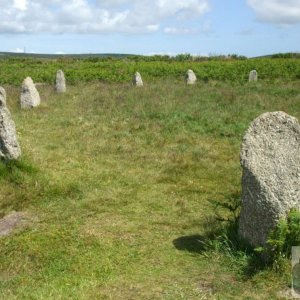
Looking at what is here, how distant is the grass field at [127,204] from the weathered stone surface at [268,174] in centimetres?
44

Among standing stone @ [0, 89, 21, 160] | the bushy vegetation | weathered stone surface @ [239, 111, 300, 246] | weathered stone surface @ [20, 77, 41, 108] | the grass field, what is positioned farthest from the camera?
weathered stone surface @ [20, 77, 41, 108]

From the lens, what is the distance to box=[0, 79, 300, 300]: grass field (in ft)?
19.0

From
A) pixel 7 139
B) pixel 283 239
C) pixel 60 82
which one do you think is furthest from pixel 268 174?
pixel 60 82

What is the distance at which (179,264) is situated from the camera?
245 inches

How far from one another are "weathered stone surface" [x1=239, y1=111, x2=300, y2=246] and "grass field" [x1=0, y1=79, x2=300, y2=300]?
443 mm

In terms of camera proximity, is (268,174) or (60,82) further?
(60,82)

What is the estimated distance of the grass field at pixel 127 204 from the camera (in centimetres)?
578

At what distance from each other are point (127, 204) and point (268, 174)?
3233 mm

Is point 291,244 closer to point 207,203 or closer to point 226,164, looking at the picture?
point 207,203

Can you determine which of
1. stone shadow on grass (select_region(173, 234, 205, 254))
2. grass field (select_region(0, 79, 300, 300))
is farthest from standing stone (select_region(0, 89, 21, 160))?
stone shadow on grass (select_region(173, 234, 205, 254))

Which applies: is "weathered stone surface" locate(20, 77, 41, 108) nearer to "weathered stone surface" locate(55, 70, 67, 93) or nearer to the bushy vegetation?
"weathered stone surface" locate(55, 70, 67, 93)

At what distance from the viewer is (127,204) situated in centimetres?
862

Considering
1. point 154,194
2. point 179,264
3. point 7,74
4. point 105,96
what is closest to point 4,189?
point 154,194

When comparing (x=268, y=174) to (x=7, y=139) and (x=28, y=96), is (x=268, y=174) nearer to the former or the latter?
(x=7, y=139)
